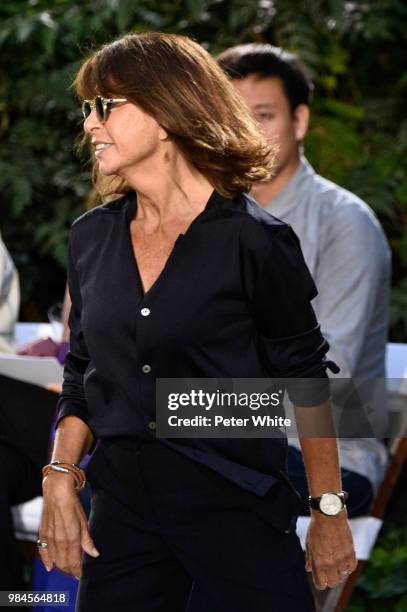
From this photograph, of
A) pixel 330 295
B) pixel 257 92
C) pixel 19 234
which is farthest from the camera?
pixel 19 234

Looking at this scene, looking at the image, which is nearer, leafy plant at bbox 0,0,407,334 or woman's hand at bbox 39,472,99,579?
woman's hand at bbox 39,472,99,579

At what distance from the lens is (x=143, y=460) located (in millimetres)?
1932

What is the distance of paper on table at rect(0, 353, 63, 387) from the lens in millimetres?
3193

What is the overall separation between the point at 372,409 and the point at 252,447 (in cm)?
128

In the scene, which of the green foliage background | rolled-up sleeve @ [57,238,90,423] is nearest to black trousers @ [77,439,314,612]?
rolled-up sleeve @ [57,238,90,423]

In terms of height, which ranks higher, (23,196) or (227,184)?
(227,184)

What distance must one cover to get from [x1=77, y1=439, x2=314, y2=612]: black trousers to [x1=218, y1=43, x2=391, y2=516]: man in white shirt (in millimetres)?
1027

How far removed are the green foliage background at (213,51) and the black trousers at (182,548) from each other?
113 inches

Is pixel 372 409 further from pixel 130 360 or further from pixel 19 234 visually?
pixel 19 234

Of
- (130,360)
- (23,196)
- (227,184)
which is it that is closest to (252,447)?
(130,360)

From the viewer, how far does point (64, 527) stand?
6.47 ft

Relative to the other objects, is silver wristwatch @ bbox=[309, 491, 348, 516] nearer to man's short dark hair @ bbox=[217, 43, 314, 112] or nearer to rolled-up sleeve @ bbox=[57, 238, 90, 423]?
rolled-up sleeve @ bbox=[57, 238, 90, 423]

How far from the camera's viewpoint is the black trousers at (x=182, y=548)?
190cm

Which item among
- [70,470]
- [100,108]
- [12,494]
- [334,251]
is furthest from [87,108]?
[12,494]
